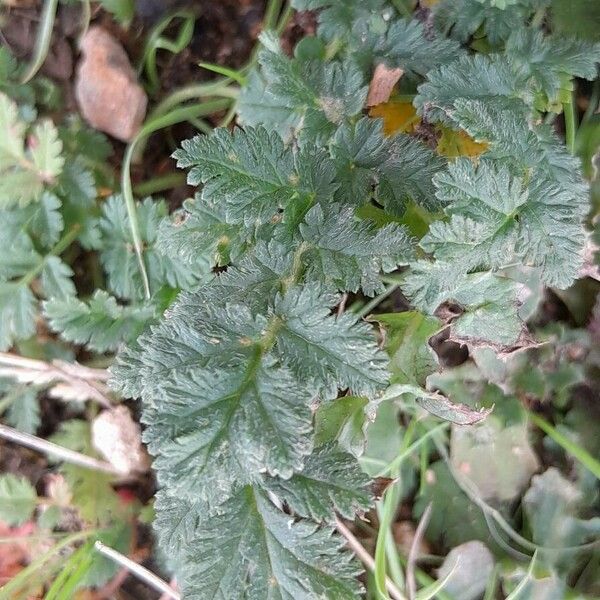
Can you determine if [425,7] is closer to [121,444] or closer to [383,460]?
[383,460]

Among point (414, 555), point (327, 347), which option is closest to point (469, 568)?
point (414, 555)

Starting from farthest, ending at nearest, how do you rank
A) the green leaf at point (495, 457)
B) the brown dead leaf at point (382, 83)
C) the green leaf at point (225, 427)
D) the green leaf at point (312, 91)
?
the green leaf at point (495, 457) < the brown dead leaf at point (382, 83) < the green leaf at point (312, 91) < the green leaf at point (225, 427)

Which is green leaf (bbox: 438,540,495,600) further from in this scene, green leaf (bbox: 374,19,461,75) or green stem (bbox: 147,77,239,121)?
green stem (bbox: 147,77,239,121)

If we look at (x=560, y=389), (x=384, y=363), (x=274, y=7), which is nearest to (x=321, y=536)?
(x=384, y=363)

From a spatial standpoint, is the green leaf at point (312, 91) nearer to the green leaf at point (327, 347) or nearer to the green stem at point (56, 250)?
the green leaf at point (327, 347)

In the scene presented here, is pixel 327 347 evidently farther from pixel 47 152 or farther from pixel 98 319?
pixel 47 152

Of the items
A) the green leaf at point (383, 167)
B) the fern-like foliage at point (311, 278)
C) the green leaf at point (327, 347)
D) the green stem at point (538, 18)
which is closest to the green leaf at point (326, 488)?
the fern-like foliage at point (311, 278)
